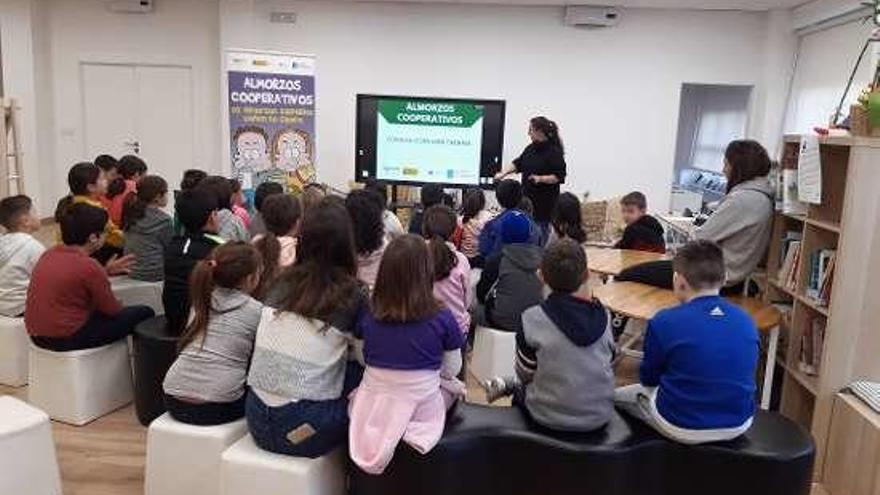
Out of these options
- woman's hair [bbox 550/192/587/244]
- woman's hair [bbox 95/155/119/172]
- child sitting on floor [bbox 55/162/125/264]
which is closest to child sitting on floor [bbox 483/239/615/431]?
woman's hair [bbox 550/192/587/244]

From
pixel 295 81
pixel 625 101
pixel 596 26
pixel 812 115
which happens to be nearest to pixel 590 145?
pixel 625 101

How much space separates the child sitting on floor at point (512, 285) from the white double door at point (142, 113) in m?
5.98

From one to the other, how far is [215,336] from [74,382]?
126cm

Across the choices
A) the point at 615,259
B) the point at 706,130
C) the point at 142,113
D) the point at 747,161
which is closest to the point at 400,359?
the point at 747,161

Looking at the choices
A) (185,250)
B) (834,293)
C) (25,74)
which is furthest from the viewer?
(25,74)

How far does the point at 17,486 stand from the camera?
2.34 meters

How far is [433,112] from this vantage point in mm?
7141

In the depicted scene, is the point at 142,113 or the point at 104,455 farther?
the point at 142,113

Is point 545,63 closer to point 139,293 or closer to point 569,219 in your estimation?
point 569,219

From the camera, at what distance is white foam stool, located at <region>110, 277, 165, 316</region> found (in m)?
3.85

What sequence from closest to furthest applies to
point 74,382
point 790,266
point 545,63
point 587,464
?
1. point 587,464
2. point 74,382
3. point 790,266
4. point 545,63

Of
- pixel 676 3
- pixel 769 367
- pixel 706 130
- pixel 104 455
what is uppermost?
pixel 676 3

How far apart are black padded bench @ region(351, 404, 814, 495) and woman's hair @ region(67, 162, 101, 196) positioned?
9.52 feet

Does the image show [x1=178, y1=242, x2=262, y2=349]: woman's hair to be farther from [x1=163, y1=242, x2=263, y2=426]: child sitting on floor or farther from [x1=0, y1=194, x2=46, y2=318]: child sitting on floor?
[x1=0, y1=194, x2=46, y2=318]: child sitting on floor
